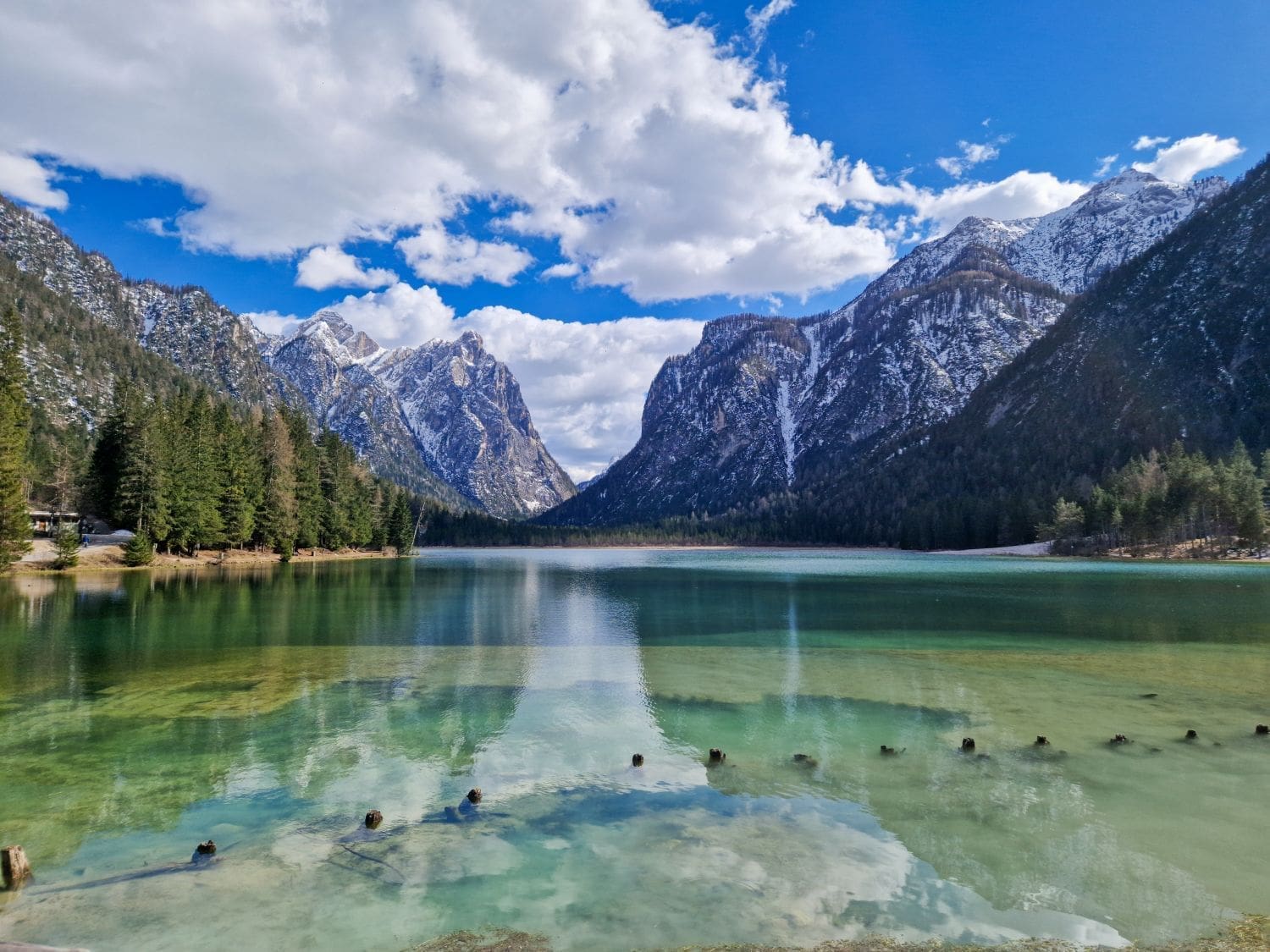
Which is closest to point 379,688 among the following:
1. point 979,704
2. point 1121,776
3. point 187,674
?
point 187,674

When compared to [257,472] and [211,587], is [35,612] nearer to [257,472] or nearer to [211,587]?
[211,587]

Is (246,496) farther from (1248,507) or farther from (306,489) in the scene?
(1248,507)

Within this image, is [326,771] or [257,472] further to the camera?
[257,472]

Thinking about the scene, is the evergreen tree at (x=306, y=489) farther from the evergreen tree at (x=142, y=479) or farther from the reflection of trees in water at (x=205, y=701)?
the reflection of trees in water at (x=205, y=701)

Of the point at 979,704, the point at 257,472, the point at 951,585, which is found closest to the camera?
the point at 979,704

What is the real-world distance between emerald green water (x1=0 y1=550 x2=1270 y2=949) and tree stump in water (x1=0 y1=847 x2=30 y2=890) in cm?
31

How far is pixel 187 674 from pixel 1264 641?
45198 mm

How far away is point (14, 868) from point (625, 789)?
369 inches

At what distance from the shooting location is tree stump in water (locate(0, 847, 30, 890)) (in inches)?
364

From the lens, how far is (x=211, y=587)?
5431 centimetres

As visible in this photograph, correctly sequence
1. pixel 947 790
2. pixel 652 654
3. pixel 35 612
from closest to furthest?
pixel 947 790 → pixel 652 654 → pixel 35 612

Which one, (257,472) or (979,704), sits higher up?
(257,472)

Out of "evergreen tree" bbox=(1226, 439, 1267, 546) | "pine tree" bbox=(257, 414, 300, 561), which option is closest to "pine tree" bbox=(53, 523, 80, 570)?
"pine tree" bbox=(257, 414, 300, 561)

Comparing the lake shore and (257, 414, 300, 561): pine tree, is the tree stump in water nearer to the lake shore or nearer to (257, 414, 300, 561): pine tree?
the lake shore
